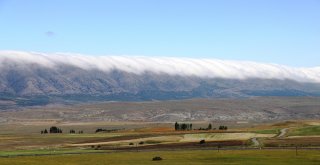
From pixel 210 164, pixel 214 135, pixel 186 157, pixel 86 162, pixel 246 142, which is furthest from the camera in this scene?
pixel 214 135

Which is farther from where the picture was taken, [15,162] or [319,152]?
[319,152]

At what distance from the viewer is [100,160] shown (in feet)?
374

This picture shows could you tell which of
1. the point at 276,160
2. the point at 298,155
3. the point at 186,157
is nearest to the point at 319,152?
the point at 298,155

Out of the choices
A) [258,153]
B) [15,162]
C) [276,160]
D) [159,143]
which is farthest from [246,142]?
[15,162]

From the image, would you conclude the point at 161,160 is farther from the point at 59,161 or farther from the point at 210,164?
the point at 59,161

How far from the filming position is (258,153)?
123938 mm

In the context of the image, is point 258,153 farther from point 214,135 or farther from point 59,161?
point 214,135

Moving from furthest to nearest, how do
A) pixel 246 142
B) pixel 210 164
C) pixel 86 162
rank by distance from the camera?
1. pixel 246 142
2. pixel 86 162
3. pixel 210 164

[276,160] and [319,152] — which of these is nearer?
[276,160]

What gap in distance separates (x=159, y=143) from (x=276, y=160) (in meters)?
71.4

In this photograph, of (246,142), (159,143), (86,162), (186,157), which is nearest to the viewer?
(86,162)

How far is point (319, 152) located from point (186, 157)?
2870 centimetres

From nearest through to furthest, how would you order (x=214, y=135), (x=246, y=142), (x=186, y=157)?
(x=186, y=157), (x=246, y=142), (x=214, y=135)

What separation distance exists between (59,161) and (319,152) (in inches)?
2139
